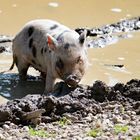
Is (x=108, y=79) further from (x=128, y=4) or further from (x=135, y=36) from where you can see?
(x=128, y=4)

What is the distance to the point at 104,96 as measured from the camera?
23.8 ft

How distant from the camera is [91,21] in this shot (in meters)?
12.5

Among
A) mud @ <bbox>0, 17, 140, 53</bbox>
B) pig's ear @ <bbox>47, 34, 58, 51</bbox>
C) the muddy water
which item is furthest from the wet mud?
mud @ <bbox>0, 17, 140, 53</bbox>

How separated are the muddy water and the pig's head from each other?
821 mm

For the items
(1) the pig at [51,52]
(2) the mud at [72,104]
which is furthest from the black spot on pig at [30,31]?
(2) the mud at [72,104]

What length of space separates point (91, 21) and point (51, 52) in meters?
4.27

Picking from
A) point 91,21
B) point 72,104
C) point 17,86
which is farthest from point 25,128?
point 91,21

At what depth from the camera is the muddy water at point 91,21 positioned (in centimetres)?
918

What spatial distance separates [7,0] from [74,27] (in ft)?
8.80

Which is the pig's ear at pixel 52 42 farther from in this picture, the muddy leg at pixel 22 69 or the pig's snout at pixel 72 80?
the muddy leg at pixel 22 69

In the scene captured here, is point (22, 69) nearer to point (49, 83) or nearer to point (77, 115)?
point (49, 83)

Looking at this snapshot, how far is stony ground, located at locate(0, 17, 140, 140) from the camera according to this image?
5812 mm

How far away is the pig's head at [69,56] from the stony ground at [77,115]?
218 mm

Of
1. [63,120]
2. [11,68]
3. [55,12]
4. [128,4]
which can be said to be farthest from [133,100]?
[128,4]
